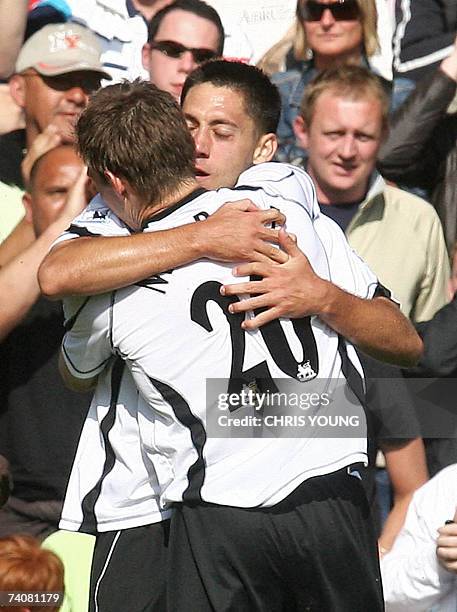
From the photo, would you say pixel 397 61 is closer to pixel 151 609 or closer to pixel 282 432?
pixel 282 432

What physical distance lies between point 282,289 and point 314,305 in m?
0.10

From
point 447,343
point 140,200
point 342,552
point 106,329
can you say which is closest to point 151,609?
point 342,552

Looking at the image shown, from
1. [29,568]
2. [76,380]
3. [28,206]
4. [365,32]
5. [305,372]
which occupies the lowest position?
[29,568]

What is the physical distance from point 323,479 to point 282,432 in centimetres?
15

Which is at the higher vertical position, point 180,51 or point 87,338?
point 180,51

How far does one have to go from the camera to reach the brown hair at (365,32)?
4859 mm

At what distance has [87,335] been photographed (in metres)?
3.20

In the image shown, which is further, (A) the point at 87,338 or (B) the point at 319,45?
(B) the point at 319,45

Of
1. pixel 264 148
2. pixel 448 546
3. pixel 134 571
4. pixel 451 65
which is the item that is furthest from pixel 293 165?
pixel 134 571

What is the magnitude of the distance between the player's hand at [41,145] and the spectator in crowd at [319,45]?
861mm

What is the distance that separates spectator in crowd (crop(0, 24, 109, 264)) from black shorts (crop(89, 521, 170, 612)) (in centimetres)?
186

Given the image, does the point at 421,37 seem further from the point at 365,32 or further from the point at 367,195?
the point at 367,195

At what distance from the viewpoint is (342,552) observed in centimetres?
311

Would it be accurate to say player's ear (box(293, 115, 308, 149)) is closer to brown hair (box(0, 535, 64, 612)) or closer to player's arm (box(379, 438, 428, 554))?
player's arm (box(379, 438, 428, 554))
